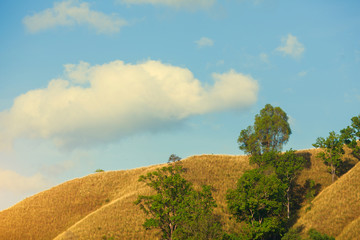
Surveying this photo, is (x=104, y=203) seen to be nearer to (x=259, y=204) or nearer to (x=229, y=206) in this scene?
(x=229, y=206)

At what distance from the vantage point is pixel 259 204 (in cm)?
6078

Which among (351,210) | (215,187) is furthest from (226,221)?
(351,210)

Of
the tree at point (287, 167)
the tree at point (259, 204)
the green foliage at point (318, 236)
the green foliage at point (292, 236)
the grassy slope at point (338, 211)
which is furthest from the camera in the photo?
the tree at point (287, 167)

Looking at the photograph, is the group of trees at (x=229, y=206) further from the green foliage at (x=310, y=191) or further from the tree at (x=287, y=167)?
the green foliage at (x=310, y=191)

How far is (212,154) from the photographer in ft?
356

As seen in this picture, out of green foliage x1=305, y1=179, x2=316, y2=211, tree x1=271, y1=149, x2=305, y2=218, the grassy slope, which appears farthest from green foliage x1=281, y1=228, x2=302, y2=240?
green foliage x1=305, y1=179, x2=316, y2=211

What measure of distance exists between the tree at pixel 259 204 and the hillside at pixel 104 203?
1079 centimetres

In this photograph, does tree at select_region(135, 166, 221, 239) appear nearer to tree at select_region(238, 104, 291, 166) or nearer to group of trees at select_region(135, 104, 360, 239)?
group of trees at select_region(135, 104, 360, 239)

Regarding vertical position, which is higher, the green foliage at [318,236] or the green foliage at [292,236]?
the green foliage at [292,236]

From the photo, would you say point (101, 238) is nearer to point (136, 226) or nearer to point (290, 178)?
point (136, 226)

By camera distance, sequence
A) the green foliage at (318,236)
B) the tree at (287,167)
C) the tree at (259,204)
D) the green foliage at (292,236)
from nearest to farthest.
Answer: the green foliage at (318,236), the green foliage at (292,236), the tree at (259,204), the tree at (287,167)

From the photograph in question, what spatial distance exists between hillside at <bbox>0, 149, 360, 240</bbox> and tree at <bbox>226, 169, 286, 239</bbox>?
10.8 meters

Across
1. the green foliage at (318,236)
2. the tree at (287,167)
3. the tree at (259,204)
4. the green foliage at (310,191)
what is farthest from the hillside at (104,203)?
the tree at (259,204)

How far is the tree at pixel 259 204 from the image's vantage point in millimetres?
59656
